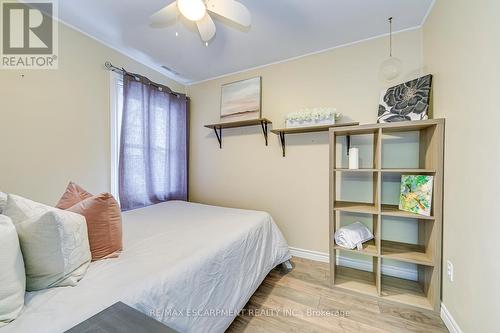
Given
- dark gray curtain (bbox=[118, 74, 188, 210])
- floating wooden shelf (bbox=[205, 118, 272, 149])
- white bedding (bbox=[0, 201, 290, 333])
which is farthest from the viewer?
floating wooden shelf (bbox=[205, 118, 272, 149])

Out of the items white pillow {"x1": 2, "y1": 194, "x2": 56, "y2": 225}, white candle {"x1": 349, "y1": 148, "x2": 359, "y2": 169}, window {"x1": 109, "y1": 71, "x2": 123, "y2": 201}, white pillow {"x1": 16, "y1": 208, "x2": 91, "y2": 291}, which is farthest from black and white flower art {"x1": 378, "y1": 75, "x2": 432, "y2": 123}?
window {"x1": 109, "y1": 71, "x2": 123, "y2": 201}

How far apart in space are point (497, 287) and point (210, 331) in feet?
4.63

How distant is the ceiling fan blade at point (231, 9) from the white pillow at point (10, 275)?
158 cm

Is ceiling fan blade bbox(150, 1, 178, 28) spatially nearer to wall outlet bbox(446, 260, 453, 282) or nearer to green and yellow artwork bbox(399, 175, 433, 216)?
green and yellow artwork bbox(399, 175, 433, 216)

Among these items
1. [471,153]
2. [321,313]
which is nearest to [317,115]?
[471,153]

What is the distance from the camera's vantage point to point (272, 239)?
1.97 meters

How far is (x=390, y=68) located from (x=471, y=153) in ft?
3.98

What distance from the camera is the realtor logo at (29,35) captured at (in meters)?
1.58

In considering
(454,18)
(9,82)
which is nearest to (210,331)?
(9,82)

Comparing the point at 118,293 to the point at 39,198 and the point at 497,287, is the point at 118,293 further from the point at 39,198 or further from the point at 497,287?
the point at 497,287

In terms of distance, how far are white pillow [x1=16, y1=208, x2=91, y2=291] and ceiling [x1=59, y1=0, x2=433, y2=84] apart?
1.73m

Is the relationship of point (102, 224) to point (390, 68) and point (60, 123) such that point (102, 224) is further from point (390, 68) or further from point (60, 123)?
point (390, 68)

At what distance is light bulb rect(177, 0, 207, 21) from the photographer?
130 cm

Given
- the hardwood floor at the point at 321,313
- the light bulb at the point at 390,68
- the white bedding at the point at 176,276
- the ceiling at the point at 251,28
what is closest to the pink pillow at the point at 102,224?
Answer: the white bedding at the point at 176,276
